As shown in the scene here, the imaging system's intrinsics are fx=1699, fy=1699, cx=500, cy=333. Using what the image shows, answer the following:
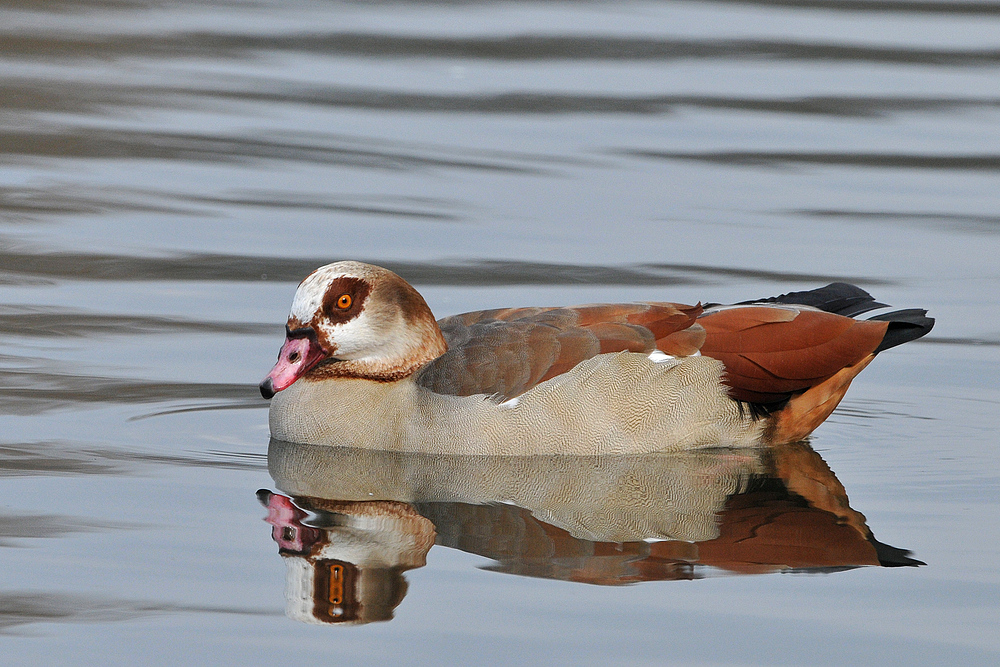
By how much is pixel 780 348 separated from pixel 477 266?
10.9ft

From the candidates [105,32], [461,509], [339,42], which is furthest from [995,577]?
[105,32]

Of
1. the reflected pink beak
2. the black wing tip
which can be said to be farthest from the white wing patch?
the black wing tip

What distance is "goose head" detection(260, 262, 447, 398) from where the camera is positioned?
8422 millimetres

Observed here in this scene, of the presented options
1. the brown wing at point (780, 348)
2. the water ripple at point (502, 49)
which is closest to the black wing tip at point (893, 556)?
the brown wing at point (780, 348)

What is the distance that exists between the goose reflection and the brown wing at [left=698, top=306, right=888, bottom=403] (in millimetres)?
359

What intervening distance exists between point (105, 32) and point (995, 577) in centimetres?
1404

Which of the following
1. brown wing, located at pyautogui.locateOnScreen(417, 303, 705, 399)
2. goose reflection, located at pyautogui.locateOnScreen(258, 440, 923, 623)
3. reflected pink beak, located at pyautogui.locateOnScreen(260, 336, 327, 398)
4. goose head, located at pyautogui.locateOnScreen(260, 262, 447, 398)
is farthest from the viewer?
goose head, located at pyautogui.locateOnScreen(260, 262, 447, 398)

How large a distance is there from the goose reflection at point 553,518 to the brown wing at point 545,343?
1.28 ft

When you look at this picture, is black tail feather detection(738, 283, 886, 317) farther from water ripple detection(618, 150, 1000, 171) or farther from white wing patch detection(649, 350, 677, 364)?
water ripple detection(618, 150, 1000, 171)

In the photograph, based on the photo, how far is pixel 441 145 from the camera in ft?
47.2

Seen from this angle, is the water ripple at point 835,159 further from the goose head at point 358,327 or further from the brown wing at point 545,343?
the goose head at point 358,327

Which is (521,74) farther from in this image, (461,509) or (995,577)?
(995,577)

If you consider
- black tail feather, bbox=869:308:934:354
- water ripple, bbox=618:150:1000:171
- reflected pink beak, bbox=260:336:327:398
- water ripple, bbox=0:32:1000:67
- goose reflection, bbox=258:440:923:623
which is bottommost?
goose reflection, bbox=258:440:923:623

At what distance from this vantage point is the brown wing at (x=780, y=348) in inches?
333
